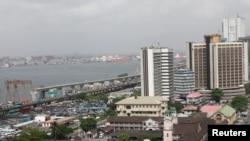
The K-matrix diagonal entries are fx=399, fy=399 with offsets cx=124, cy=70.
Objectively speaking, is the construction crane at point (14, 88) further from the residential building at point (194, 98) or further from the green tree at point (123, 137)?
the green tree at point (123, 137)

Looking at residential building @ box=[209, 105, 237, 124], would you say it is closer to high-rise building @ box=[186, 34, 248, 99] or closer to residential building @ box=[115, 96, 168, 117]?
residential building @ box=[115, 96, 168, 117]

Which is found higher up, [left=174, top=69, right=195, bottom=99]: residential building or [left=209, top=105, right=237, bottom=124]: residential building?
[left=174, top=69, right=195, bottom=99]: residential building

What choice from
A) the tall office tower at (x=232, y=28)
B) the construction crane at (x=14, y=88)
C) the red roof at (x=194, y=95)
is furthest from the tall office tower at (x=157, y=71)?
the tall office tower at (x=232, y=28)

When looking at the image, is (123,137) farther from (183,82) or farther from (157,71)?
(183,82)

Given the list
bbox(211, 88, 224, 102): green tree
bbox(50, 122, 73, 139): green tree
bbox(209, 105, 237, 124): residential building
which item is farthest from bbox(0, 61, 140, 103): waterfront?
bbox(209, 105, 237, 124): residential building

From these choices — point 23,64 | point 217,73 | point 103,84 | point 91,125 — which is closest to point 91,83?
point 103,84

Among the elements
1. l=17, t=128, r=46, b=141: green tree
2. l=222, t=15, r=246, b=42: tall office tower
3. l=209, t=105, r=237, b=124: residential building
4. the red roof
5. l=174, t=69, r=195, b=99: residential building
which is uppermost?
l=222, t=15, r=246, b=42: tall office tower

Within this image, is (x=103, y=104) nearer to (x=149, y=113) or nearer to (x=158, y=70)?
(x=158, y=70)
